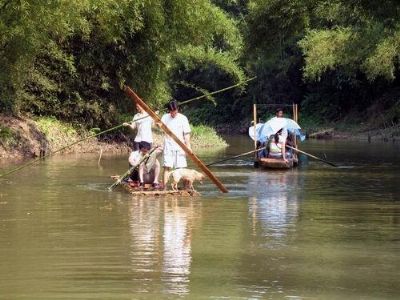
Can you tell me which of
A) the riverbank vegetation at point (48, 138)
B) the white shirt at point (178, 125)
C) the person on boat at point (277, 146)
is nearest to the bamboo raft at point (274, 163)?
the person on boat at point (277, 146)

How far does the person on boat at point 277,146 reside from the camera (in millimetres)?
25406

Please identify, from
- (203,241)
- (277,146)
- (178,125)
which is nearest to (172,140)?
(178,125)

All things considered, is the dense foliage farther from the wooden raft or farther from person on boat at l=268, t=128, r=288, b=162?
the wooden raft

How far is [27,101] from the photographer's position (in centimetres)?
3125

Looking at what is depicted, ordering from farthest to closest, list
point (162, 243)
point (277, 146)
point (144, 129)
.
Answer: point (277, 146)
point (144, 129)
point (162, 243)

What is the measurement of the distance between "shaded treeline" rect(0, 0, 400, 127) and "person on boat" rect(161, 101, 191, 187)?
21.0 feet

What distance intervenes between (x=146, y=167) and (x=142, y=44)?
14495mm

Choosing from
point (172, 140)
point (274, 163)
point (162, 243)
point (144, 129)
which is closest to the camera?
point (162, 243)

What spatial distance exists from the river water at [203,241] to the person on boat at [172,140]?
2.87 feet

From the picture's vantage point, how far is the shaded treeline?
2428cm

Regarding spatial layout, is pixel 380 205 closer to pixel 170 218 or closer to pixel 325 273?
pixel 170 218

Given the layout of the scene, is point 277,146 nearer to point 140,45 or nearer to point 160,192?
point 140,45

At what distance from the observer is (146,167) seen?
716 inches

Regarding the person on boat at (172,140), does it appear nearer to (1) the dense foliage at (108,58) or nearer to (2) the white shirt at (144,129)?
(2) the white shirt at (144,129)
